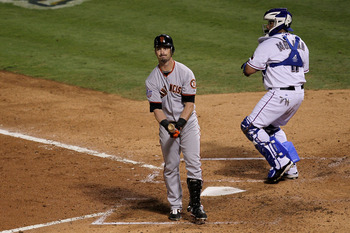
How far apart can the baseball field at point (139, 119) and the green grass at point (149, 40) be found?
3 cm

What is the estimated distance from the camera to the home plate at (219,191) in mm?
6677

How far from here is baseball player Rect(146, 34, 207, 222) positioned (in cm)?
570

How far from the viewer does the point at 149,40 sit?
15.0 metres

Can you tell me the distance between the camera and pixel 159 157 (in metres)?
8.38

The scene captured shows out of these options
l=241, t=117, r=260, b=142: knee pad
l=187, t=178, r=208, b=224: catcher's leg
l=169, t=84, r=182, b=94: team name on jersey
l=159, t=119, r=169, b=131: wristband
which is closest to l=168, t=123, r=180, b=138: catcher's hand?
l=159, t=119, r=169, b=131: wristband

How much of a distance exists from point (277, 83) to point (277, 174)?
114 centimetres

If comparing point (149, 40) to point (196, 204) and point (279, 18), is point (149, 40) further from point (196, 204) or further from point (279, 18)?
point (196, 204)

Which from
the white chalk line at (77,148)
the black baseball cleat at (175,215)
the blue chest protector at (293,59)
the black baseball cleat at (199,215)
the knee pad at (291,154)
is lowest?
the white chalk line at (77,148)

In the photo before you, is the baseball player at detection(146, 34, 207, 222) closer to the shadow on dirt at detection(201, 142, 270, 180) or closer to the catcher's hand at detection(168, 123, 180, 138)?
the catcher's hand at detection(168, 123, 180, 138)

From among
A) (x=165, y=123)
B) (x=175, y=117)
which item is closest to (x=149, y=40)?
(x=175, y=117)

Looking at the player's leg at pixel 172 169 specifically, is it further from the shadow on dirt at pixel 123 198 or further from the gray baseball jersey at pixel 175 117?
the shadow on dirt at pixel 123 198

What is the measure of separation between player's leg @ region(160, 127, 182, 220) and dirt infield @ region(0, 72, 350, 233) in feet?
0.57

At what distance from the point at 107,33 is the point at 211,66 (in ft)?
12.4

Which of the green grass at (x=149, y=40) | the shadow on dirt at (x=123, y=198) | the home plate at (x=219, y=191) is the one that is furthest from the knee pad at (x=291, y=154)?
the green grass at (x=149, y=40)
